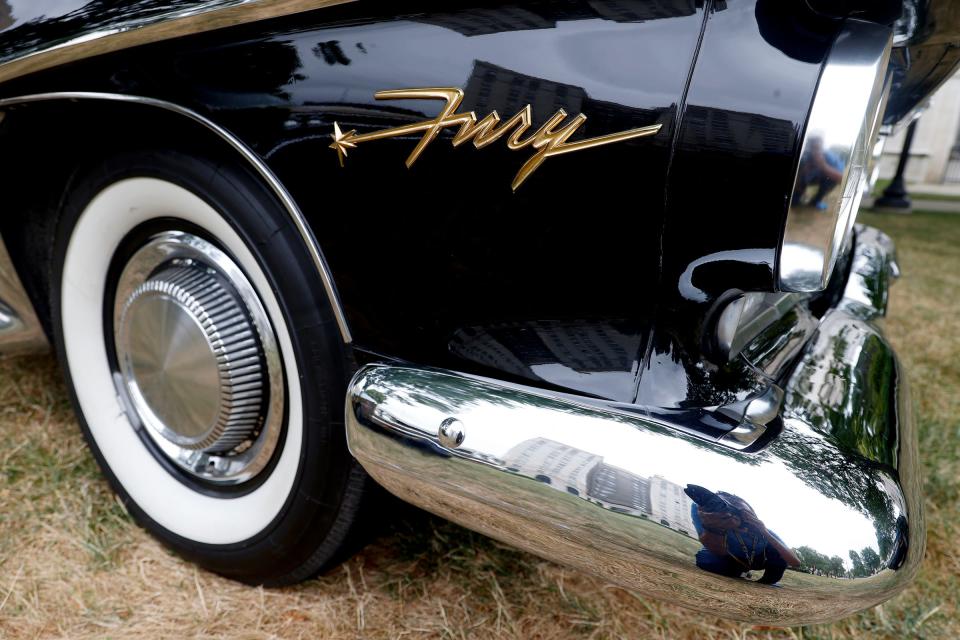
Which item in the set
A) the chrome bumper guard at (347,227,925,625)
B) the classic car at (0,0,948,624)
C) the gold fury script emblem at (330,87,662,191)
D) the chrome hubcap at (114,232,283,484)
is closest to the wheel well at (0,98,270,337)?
the classic car at (0,0,948,624)

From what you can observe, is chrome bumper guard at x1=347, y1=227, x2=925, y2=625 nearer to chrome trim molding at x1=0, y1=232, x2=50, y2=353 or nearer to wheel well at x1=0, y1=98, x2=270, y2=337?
wheel well at x1=0, y1=98, x2=270, y2=337

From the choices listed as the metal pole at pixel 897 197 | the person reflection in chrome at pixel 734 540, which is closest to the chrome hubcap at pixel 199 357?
the person reflection in chrome at pixel 734 540

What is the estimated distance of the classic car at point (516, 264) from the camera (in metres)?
0.85

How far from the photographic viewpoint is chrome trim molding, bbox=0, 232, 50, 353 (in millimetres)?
1566

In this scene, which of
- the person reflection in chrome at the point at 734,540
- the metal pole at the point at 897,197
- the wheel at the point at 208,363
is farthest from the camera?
the metal pole at the point at 897,197

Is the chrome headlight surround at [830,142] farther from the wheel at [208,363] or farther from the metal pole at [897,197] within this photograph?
the metal pole at [897,197]

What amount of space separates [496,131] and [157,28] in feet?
1.99

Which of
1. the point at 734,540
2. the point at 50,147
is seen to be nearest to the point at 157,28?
the point at 50,147

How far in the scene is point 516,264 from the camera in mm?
990

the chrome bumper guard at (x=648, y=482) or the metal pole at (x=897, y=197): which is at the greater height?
the chrome bumper guard at (x=648, y=482)

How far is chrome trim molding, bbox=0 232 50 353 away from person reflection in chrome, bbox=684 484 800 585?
1496 mm

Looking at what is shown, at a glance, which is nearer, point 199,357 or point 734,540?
point 734,540

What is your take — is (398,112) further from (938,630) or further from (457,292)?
(938,630)

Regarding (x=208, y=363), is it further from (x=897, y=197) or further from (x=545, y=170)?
(x=897, y=197)
